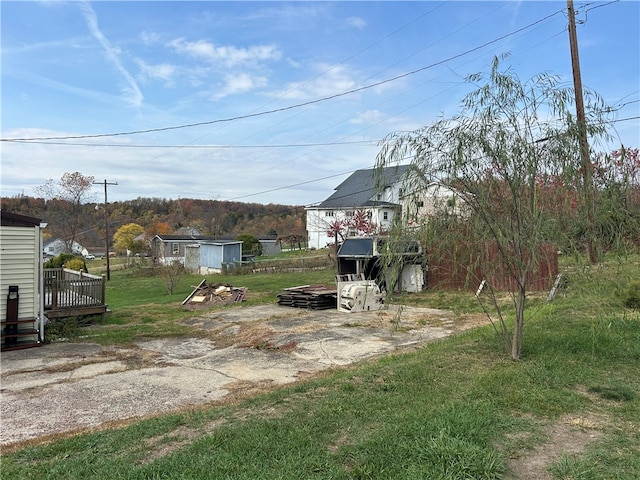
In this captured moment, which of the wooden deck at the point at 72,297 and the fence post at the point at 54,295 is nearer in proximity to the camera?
the fence post at the point at 54,295

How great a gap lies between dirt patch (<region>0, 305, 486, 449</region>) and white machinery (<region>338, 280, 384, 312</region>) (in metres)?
0.78

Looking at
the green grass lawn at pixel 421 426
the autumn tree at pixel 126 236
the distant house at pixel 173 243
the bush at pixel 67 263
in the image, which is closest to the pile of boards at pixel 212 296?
the green grass lawn at pixel 421 426

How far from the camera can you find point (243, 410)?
4008 mm

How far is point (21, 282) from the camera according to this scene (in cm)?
872

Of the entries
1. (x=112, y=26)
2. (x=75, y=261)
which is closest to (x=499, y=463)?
(x=112, y=26)

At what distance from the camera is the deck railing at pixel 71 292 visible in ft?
34.6

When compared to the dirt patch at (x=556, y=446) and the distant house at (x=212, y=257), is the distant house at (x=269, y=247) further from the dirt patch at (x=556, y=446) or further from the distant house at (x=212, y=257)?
the dirt patch at (x=556, y=446)

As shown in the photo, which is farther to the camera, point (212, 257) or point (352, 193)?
point (352, 193)

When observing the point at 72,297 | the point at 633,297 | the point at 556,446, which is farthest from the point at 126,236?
the point at 556,446

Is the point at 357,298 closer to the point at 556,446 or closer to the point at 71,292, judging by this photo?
the point at 71,292

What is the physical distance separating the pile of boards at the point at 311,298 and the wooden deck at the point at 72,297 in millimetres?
4979

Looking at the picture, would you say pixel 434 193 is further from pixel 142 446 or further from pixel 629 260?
pixel 142 446

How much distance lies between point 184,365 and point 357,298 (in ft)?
19.4

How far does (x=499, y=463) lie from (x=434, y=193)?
291 centimetres
